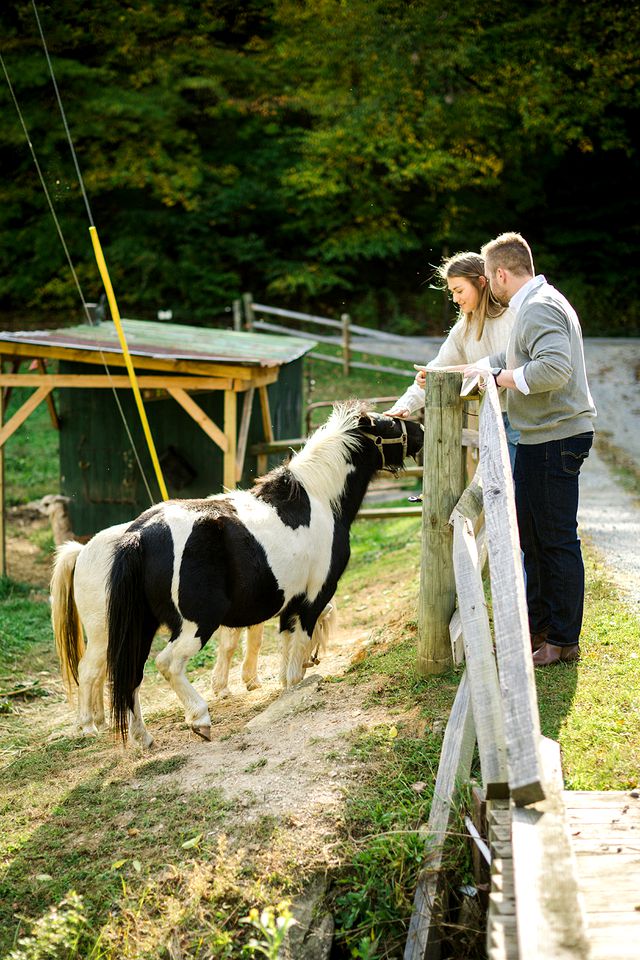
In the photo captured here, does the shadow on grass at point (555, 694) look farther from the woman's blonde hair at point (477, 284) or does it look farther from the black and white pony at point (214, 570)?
the woman's blonde hair at point (477, 284)

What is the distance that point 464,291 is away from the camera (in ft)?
16.0

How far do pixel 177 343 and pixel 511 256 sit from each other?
22.5 ft

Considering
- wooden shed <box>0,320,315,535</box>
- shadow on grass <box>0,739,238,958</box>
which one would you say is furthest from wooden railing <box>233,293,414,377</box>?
shadow on grass <box>0,739,238,958</box>

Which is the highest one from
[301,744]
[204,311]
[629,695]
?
[204,311]

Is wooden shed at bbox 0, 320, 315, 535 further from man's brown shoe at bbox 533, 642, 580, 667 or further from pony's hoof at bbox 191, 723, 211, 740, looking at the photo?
man's brown shoe at bbox 533, 642, 580, 667

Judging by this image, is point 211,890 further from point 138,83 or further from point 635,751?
point 138,83

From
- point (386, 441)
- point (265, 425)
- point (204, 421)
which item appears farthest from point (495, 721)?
point (265, 425)

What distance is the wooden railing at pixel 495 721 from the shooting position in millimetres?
2098

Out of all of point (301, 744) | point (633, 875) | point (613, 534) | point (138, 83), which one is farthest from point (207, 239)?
point (633, 875)

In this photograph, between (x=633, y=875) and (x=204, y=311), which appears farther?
(x=204, y=311)

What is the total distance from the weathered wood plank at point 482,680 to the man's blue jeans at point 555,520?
88 cm

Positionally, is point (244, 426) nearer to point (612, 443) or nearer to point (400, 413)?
point (400, 413)

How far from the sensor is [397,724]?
4.15 metres

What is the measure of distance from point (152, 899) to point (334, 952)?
28.1 inches
